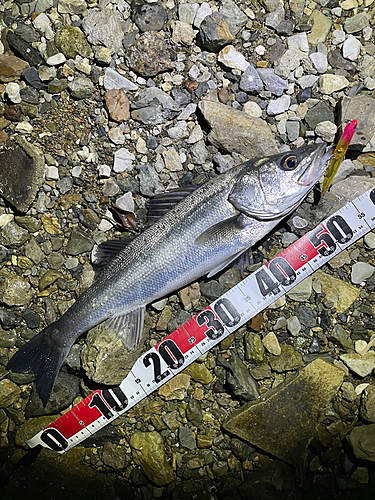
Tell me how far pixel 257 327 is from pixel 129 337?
1112mm

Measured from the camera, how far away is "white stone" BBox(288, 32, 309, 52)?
3.84 meters

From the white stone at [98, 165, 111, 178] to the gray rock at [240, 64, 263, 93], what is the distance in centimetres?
143

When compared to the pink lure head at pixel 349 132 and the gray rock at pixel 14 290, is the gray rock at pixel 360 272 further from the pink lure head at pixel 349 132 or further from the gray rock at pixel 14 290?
the gray rock at pixel 14 290

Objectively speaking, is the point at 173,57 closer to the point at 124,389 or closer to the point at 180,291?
the point at 180,291

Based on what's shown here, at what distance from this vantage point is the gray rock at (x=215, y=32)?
375 cm

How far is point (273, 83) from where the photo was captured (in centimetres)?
380

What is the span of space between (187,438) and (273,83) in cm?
328

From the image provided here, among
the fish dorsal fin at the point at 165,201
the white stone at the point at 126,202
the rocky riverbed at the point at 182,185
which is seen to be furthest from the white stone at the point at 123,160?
the fish dorsal fin at the point at 165,201

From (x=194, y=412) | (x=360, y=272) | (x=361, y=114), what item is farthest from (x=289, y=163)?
(x=194, y=412)

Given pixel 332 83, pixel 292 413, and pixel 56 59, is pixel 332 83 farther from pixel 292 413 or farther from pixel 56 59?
pixel 292 413

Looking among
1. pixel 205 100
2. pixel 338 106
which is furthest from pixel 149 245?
pixel 338 106

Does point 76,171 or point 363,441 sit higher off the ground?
point 76,171

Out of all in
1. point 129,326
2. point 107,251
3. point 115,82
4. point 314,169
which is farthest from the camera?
point 115,82

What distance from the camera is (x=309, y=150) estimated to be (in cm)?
328
